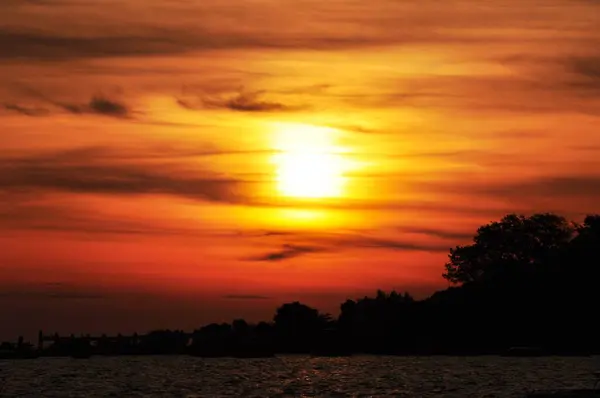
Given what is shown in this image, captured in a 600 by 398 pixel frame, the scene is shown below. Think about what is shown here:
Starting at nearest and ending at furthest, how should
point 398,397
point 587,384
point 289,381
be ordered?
point 398,397, point 587,384, point 289,381

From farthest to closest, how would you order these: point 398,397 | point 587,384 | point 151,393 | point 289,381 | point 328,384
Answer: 1. point 289,381
2. point 328,384
3. point 151,393
4. point 587,384
5. point 398,397

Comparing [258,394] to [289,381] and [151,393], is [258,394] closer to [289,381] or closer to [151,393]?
[151,393]

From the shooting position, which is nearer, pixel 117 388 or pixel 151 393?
pixel 151 393

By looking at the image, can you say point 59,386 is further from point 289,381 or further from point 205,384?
point 289,381

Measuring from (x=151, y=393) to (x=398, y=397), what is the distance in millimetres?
27412

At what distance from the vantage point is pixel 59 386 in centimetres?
12925

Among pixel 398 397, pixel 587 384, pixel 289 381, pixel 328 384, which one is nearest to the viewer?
pixel 398 397

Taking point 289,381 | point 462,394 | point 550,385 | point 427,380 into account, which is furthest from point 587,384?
point 289,381

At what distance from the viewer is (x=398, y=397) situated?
101m

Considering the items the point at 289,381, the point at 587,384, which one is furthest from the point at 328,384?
the point at 587,384

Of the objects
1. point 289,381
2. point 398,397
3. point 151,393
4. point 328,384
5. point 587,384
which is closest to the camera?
point 398,397

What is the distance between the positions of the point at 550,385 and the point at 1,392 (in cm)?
5467

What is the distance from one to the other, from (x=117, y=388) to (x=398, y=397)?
1509 inches

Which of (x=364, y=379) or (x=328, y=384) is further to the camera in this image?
(x=364, y=379)
